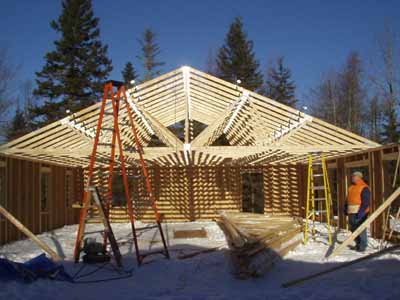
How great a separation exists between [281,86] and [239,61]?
3.99m

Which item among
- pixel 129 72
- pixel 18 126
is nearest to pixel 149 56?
pixel 129 72

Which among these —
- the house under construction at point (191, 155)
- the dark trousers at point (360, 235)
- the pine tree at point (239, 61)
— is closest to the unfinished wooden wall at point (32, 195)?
the house under construction at point (191, 155)

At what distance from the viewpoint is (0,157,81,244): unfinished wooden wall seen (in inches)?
407

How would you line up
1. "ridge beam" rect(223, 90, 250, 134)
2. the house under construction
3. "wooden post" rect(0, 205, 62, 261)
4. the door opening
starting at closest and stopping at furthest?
1. "wooden post" rect(0, 205, 62, 261)
2. the house under construction
3. "ridge beam" rect(223, 90, 250, 134)
4. the door opening

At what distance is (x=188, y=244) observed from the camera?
9.74 metres

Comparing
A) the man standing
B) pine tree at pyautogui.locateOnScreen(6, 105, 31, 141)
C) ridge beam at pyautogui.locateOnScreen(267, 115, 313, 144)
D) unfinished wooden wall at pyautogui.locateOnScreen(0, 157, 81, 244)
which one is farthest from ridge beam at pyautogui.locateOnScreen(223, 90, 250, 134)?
pine tree at pyautogui.locateOnScreen(6, 105, 31, 141)

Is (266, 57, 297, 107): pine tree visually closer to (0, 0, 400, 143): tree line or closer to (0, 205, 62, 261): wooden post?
(0, 0, 400, 143): tree line

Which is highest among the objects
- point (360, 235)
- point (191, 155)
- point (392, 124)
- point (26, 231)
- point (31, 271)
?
point (392, 124)

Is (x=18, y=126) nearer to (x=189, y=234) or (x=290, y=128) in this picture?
(x=189, y=234)

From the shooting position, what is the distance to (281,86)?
28156 millimetres

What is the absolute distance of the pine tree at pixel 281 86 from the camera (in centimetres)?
2781

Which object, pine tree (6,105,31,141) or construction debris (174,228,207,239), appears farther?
pine tree (6,105,31,141)

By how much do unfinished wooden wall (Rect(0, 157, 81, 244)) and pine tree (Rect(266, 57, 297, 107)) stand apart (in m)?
16.3

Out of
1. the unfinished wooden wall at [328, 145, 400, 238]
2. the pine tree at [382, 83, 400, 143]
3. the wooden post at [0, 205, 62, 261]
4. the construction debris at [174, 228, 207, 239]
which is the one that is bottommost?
the construction debris at [174, 228, 207, 239]
